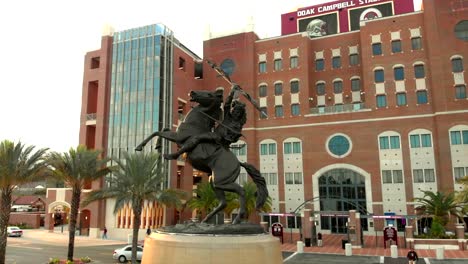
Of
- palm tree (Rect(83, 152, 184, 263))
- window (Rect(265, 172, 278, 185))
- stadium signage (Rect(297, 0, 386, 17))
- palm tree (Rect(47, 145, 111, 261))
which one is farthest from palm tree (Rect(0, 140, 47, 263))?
stadium signage (Rect(297, 0, 386, 17))

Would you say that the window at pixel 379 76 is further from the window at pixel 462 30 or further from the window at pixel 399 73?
the window at pixel 462 30

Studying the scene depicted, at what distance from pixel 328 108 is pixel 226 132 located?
39729 millimetres

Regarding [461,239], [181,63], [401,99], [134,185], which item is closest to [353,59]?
[401,99]

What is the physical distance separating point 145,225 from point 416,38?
39.2 metres

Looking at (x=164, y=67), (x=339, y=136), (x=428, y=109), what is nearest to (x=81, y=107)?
(x=164, y=67)

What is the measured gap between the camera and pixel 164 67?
50.4 meters

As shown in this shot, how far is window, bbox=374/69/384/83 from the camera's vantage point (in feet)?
157

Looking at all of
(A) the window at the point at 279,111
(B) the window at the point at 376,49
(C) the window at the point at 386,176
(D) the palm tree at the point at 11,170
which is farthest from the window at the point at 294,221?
(D) the palm tree at the point at 11,170

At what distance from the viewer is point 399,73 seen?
155ft

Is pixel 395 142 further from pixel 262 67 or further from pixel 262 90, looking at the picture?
pixel 262 67

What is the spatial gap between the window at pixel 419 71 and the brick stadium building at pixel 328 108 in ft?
0.71

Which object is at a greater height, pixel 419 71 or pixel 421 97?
pixel 419 71

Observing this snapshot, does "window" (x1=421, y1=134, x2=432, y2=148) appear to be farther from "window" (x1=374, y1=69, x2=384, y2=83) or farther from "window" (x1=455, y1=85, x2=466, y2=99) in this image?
"window" (x1=374, y1=69, x2=384, y2=83)

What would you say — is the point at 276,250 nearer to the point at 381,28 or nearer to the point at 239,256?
the point at 239,256
